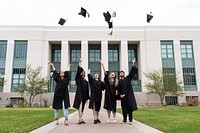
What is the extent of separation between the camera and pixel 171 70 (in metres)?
41.1

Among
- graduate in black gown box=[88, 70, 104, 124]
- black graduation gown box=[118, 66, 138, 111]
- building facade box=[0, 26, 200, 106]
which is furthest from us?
building facade box=[0, 26, 200, 106]

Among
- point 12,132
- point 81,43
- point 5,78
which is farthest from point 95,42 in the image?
point 12,132

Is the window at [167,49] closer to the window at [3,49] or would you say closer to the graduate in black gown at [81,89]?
the window at [3,49]

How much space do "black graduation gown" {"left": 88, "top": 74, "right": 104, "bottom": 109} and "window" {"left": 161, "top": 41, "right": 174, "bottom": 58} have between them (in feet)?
116

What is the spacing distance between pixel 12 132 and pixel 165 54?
39.2 meters

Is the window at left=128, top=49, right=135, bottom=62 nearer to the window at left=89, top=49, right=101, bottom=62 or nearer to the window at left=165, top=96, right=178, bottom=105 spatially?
the window at left=89, top=49, right=101, bottom=62

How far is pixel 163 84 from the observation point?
121ft

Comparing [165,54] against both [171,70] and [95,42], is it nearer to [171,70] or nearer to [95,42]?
[171,70]

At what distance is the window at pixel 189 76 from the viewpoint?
40987 mm

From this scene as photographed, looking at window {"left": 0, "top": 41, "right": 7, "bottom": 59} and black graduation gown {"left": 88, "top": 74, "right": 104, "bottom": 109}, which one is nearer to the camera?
black graduation gown {"left": 88, "top": 74, "right": 104, "bottom": 109}

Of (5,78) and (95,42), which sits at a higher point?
(95,42)

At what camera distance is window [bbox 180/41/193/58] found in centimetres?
4219

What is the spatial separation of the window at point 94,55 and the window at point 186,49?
16.3 m
